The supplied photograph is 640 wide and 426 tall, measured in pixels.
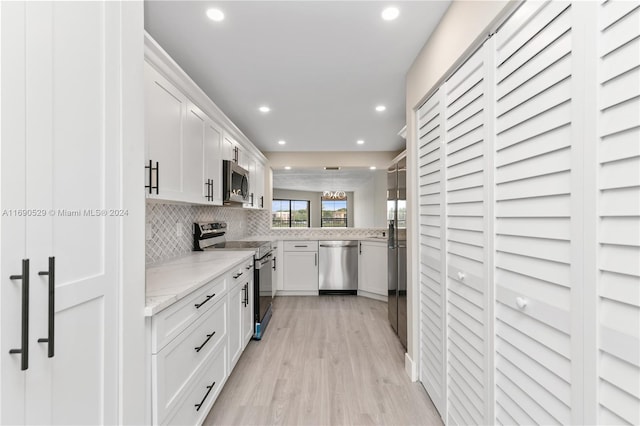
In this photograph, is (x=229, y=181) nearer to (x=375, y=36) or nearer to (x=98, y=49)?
(x=375, y=36)

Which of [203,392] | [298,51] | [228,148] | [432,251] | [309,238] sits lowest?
[203,392]

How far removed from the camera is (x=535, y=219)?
38.8 inches

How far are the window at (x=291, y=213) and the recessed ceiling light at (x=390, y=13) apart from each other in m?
10.4

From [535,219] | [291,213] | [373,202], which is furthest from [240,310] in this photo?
[291,213]

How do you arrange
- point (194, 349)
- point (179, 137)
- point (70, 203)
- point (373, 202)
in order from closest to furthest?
point (70, 203) → point (194, 349) → point (179, 137) → point (373, 202)

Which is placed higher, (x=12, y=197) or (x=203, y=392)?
(x=12, y=197)

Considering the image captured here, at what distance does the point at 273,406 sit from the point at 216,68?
2.41m

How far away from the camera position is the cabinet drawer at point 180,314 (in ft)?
4.03

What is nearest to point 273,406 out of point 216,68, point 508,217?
point 508,217

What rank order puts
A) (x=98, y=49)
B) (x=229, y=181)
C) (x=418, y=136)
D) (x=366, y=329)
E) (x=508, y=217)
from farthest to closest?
(x=366, y=329) < (x=229, y=181) < (x=418, y=136) < (x=508, y=217) < (x=98, y=49)

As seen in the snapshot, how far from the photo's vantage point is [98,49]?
916mm

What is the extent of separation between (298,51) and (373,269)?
338cm

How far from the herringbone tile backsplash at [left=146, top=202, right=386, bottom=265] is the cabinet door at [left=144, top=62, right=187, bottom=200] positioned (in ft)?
1.51

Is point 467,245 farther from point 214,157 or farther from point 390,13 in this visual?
point 214,157
